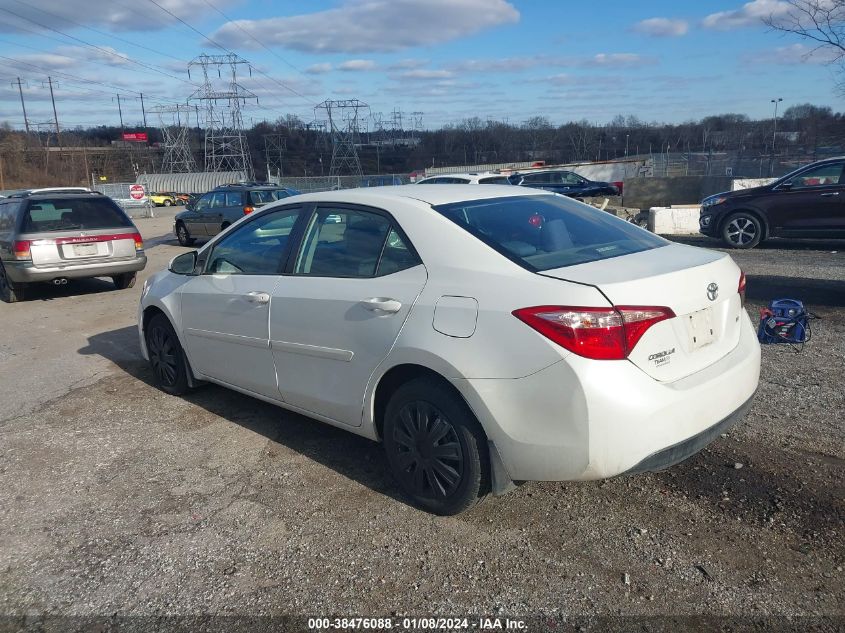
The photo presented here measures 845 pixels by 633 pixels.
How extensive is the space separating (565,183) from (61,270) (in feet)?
77.6

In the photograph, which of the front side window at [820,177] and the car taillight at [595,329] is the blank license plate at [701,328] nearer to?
the car taillight at [595,329]

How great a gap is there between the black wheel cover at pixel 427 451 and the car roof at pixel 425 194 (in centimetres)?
118

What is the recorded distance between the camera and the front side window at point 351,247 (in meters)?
3.77

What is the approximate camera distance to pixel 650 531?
3.32 metres

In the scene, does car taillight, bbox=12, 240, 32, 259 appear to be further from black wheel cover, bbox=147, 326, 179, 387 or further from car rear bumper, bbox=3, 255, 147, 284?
black wheel cover, bbox=147, 326, 179, 387

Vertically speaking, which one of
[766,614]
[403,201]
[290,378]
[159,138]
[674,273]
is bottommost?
[766,614]

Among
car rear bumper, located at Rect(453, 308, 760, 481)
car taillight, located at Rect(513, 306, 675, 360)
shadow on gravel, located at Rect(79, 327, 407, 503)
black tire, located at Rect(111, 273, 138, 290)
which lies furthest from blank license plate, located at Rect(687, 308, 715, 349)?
black tire, located at Rect(111, 273, 138, 290)

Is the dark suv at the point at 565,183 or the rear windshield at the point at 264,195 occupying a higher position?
the rear windshield at the point at 264,195

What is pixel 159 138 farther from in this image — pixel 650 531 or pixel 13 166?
pixel 650 531

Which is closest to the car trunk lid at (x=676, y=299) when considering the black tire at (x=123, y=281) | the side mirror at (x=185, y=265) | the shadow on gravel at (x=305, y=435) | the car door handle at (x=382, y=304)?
the car door handle at (x=382, y=304)

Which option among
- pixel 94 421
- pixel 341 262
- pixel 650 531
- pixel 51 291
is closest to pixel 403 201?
pixel 341 262

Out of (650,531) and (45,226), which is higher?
(45,226)

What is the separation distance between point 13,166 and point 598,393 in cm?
9328

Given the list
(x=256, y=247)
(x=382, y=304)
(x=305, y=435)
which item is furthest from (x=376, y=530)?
(x=256, y=247)
